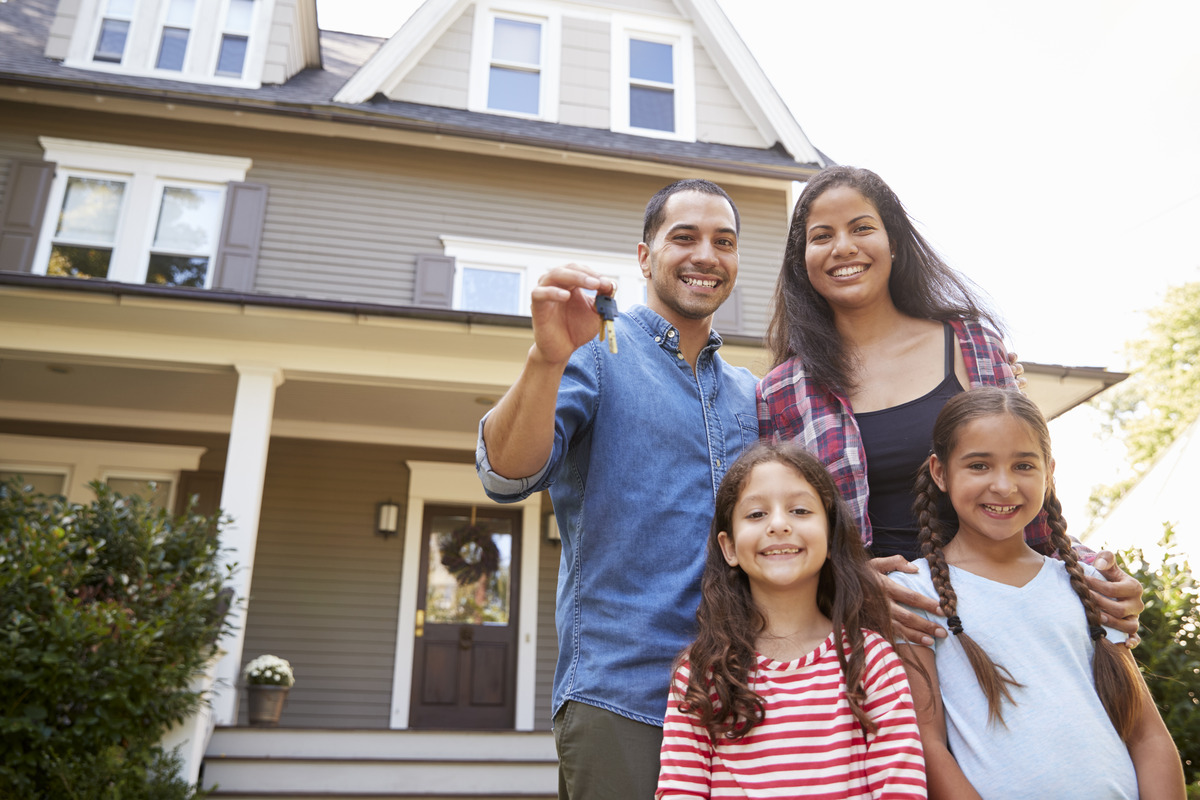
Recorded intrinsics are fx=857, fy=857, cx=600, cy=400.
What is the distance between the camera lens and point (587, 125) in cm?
1007

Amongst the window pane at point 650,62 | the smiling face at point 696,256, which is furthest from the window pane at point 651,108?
the smiling face at point 696,256

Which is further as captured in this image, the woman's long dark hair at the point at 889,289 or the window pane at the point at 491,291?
the window pane at the point at 491,291

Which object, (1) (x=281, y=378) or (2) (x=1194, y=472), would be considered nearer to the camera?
(2) (x=1194, y=472)

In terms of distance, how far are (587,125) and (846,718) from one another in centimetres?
941

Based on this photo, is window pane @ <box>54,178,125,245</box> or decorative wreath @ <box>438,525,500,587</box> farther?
decorative wreath @ <box>438,525,500,587</box>

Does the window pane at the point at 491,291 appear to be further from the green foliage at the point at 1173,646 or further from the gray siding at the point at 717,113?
the green foliage at the point at 1173,646

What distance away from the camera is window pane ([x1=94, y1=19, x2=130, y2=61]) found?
9508 millimetres

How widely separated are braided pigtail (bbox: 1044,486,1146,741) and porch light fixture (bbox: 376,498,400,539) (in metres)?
7.75

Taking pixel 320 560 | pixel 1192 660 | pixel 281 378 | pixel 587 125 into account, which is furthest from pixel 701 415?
pixel 587 125


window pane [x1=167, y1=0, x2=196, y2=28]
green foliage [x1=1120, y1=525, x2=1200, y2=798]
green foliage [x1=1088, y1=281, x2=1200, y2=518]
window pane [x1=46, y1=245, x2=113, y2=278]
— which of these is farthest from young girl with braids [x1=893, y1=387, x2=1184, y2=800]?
green foliage [x1=1088, y1=281, x2=1200, y2=518]

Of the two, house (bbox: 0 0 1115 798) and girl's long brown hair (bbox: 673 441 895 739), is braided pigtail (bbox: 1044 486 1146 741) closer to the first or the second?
girl's long brown hair (bbox: 673 441 895 739)

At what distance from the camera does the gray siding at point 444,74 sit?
9812mm

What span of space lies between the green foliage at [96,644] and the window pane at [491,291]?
14.2 feet

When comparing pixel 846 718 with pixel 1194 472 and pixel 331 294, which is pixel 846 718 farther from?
pixel 331 294
